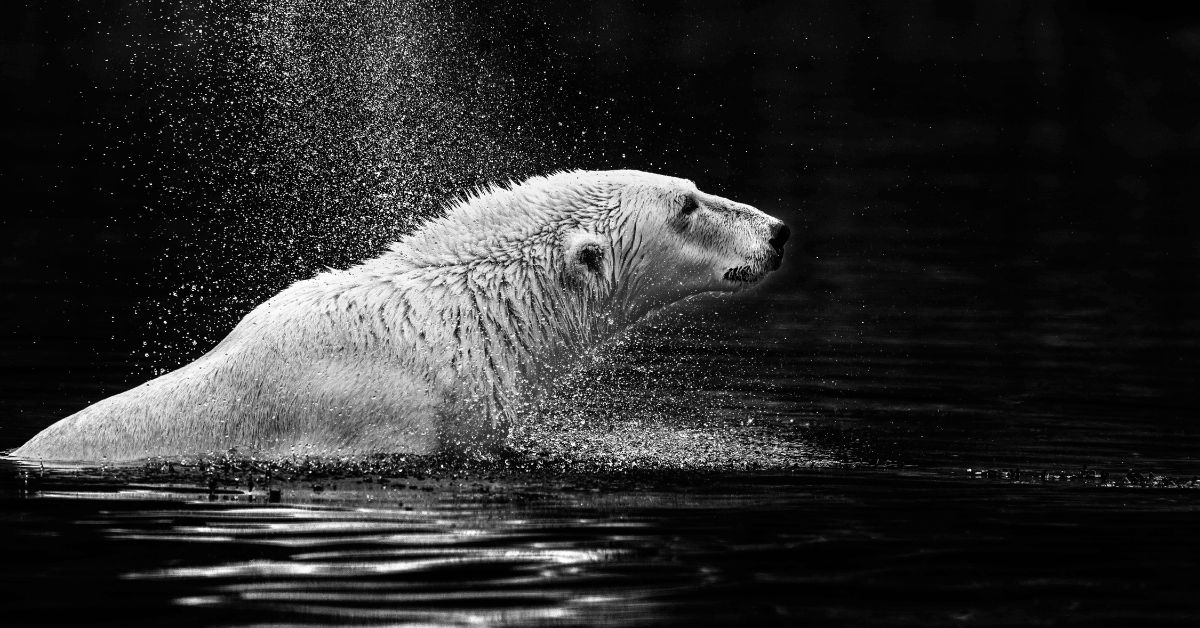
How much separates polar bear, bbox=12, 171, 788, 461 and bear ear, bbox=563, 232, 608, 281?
11 mm

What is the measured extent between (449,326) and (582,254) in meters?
0.89

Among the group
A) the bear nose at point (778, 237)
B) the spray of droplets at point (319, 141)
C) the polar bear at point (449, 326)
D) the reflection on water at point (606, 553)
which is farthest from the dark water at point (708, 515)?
the spray of droplets at point (319, 141)

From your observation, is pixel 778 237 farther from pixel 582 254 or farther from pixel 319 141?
pixel 319 141

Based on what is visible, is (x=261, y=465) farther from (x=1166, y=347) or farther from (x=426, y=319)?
(x=1166, y=347)

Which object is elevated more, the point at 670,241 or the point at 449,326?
the point at 670,241

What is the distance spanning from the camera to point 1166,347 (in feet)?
50.5

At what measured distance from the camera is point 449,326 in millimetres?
9195

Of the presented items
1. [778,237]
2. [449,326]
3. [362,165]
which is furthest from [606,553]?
[362,165]

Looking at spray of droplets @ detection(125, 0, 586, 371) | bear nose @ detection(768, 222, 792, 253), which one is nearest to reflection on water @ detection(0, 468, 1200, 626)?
bear nose @ detection(768, 222, 792, 253)

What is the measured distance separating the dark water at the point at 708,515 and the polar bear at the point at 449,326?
0.24 metres

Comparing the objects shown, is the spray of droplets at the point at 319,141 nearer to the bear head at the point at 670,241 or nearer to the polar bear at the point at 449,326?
the polar bear at the point at 449,326

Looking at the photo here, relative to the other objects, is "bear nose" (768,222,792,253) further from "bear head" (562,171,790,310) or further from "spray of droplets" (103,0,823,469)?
"spray of droplets" (103,0,823,469)

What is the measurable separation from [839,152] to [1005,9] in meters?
19.6

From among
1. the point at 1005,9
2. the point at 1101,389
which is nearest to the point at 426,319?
the point at 1101,389
